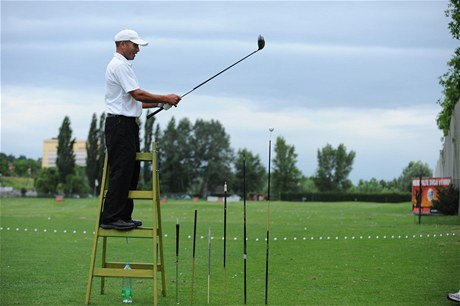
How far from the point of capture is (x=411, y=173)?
140 meters

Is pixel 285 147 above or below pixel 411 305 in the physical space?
above

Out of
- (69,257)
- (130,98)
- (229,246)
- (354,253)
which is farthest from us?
(229,246)

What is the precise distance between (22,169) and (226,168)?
160ft

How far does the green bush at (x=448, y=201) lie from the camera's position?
124 feet

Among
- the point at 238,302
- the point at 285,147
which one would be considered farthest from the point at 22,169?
the point at 238,302

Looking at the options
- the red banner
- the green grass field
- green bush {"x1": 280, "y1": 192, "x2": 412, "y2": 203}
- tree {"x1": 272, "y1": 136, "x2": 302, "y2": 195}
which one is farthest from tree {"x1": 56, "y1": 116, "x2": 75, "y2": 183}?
the green grass field

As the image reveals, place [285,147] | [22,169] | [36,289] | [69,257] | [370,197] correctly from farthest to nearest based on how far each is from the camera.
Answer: [22,169] → [285,147] → [370,197] → [69,257] → [36,289]

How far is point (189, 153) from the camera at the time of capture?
474 feet

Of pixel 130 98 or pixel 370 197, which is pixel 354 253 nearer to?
pixel 130 98

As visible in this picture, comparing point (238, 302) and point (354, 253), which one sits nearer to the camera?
point (238, 302)

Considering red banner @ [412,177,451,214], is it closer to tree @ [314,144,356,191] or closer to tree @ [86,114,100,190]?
tree @ [86,114,100,190]

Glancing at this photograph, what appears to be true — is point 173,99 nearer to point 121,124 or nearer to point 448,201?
point 121,124

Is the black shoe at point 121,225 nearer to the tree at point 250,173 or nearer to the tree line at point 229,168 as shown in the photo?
the tree line at point 229,168

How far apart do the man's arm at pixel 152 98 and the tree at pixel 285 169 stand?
128 m
